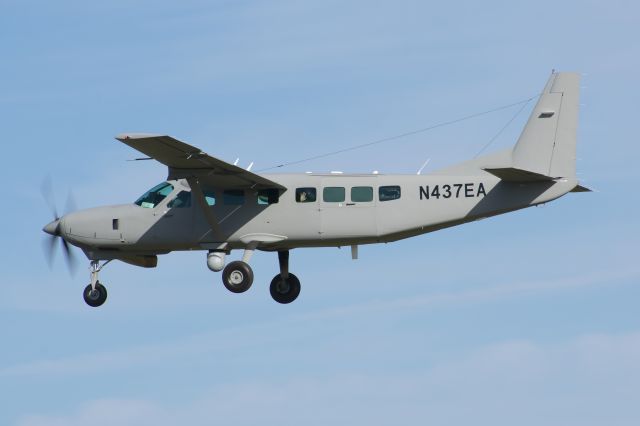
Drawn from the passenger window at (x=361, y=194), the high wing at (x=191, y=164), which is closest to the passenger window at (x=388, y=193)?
the passenger window at (x=361, y=194)

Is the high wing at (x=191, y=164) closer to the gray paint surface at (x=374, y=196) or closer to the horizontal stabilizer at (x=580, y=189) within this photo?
the gray paint surface at (x=374, y=196)

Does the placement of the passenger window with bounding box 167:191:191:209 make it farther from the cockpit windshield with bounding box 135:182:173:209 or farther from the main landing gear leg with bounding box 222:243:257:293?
the main landing gear leg with bounding box 222:243:257:293

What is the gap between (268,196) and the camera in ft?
132

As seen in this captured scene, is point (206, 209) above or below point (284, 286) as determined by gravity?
above

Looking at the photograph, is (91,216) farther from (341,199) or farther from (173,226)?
(341,199)

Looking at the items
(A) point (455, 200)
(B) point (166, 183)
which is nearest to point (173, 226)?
(B) point (166, 183)

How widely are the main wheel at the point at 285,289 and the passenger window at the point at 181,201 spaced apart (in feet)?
10.2

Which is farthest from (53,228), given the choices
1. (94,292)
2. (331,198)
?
(331,198)

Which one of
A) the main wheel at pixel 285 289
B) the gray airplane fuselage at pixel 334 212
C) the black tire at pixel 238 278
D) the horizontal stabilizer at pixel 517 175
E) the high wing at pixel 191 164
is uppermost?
the high wing at pixel 191 164

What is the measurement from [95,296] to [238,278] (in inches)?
176

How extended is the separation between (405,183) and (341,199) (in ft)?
5.07

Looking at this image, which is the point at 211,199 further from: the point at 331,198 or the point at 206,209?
the point at 331,198

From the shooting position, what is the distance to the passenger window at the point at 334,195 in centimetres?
3959

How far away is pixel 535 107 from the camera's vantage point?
3941 cm
